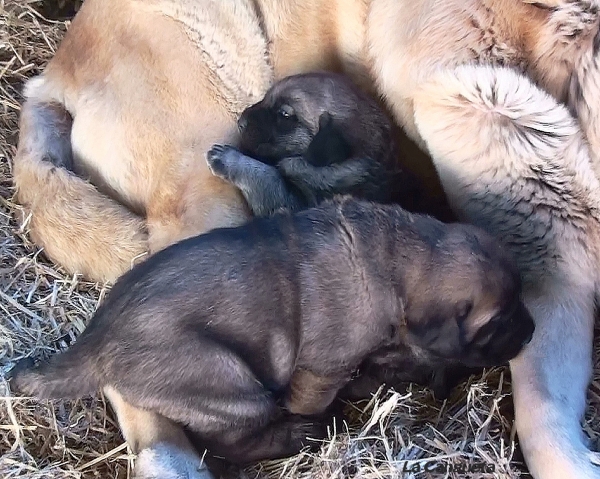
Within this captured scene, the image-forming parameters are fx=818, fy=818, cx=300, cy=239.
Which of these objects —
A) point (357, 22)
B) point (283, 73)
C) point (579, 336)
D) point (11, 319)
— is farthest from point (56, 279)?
point (579, 336)

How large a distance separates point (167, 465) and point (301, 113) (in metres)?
1.11

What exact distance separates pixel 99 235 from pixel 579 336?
128cm

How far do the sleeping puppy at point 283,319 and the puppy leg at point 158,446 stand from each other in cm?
5

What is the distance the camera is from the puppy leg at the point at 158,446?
182 cm

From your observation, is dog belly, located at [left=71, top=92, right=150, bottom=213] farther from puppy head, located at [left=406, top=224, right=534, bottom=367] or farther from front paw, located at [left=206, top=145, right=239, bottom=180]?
puppy head, located at [left=406, top=224, right=534, bottom=367]

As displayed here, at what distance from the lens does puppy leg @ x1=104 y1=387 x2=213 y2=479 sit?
71.8 inches

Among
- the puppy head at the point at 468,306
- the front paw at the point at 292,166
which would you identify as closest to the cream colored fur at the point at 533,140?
the puppy head at the point at 468,306

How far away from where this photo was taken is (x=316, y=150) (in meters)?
2.34

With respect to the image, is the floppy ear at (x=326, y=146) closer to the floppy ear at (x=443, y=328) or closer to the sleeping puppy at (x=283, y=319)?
the sleeping puppy at (x=283, y=319)

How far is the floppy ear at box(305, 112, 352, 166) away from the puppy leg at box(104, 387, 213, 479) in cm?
86

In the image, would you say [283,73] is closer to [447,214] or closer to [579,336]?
[447,214]

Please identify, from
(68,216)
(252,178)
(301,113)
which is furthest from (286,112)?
(68,216)

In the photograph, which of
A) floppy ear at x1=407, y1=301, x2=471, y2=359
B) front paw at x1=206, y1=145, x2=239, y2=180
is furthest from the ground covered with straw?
front paw at x1=206, y1=145, x2=239, y2=180

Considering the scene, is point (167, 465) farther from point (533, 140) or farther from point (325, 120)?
point (533, 140)
